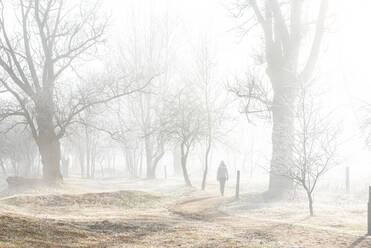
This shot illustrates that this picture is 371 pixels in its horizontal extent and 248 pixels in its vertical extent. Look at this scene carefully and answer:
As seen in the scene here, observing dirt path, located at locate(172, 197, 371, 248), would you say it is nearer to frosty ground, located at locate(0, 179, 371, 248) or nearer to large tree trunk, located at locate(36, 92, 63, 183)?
frosty ground, located at locate(0, 179, 371, 248)

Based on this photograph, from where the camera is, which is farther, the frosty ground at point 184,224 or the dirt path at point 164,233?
the frosty ground at point 184,224

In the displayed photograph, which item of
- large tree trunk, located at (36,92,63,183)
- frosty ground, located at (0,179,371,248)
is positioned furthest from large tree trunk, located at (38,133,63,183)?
frosty ground, located at (0,179,371,248)

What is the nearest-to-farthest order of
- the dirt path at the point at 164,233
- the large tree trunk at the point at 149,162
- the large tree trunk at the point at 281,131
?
1. the dirt path at the point at 164,233
2. the large tree trunk at the point at 281,131
3. the large tree trunk at the point at 149,162

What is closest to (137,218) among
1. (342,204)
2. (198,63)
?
(342,204)

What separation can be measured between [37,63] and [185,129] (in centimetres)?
991

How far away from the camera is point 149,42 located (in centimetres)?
3522

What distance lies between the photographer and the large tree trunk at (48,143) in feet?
74.0

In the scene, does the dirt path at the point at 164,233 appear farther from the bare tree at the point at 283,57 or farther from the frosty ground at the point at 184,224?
the bare tree at the point at 283,57

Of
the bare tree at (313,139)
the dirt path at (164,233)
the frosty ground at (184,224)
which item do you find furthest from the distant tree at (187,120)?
the dirt path at (164,233)

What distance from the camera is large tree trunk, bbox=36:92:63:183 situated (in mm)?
22569

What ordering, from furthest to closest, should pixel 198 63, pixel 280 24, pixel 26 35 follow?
1. pixel 198 63
2. pixel 26 35
3. pixel 280 24

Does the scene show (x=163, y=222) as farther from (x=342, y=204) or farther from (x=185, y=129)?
(x=185, y=129)

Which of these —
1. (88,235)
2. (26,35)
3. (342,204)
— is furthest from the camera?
(26,35)

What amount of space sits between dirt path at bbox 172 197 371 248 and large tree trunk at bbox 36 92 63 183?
39.8ft
